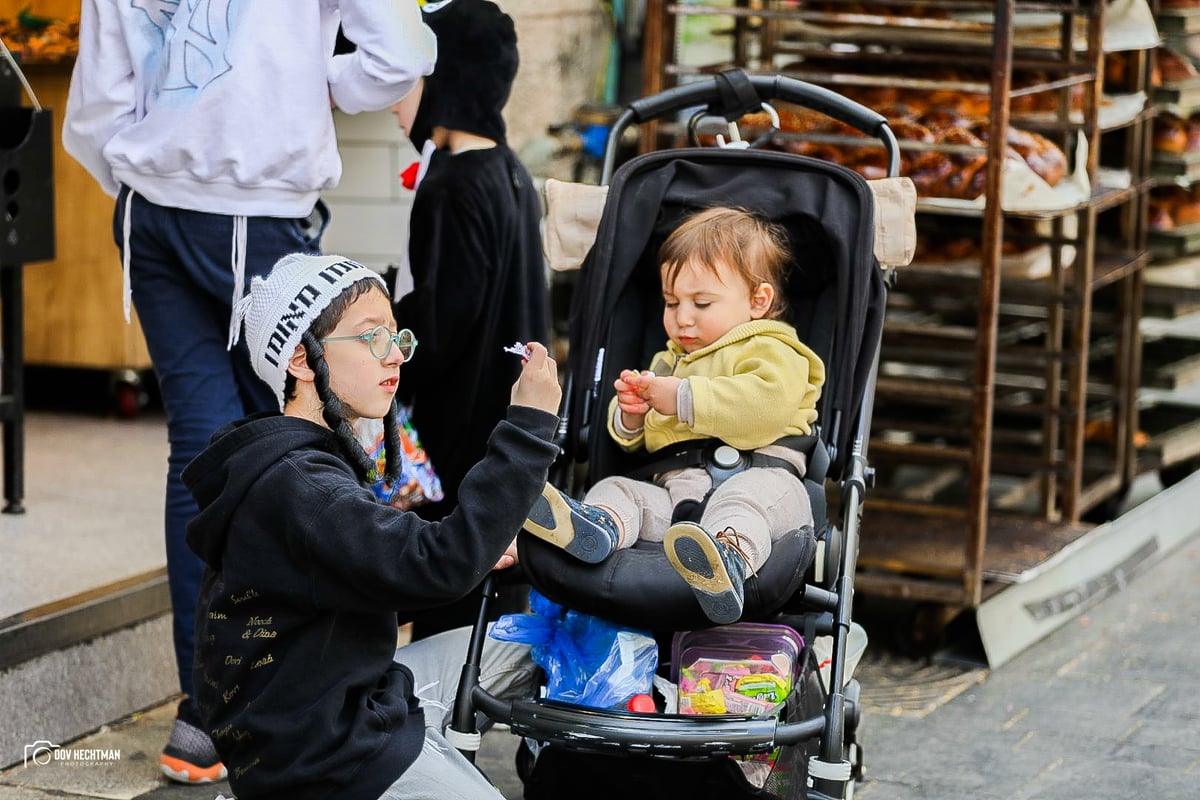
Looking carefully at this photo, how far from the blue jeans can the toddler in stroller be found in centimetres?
92

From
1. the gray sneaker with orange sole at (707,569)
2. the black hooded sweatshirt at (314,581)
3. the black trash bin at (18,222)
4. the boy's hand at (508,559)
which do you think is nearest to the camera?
the black hooded sweatshirt at (314,581)

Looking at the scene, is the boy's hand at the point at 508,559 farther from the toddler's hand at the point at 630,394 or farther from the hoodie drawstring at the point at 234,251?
the hoodie drawstring at the point at 234,251

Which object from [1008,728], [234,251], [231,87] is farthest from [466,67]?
[1008,728]

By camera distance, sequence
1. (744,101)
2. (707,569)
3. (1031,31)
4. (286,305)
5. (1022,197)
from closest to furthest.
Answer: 1. (286,305)
2. (707,569)
3. (744,101)
4. (1022,197)
5. (1031,31)

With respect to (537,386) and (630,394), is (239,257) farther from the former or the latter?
(537,386)

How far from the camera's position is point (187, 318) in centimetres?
382

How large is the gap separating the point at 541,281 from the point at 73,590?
1.49 metres

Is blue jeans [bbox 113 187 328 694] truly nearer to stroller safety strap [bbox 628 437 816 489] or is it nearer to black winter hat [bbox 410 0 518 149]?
black winter hat [bbox 410 0 518 149]

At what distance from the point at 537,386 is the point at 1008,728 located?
8.10ft

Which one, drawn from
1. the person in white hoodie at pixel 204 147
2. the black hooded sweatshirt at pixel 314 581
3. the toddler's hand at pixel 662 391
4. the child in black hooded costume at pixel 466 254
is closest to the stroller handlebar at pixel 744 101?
the child in black hooded costume at pixel 466 254

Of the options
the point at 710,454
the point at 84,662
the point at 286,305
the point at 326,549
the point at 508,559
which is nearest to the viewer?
the point at 326,549

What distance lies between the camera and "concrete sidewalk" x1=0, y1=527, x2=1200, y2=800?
13.1 feet

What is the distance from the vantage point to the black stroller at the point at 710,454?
310 centimetres

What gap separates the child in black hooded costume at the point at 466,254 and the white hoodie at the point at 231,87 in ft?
0.82
